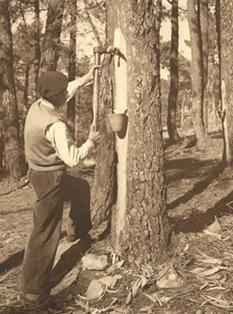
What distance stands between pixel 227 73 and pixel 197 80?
540 cm

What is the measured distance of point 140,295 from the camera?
16.7 feet

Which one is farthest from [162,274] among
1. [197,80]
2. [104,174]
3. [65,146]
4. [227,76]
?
[197,80]

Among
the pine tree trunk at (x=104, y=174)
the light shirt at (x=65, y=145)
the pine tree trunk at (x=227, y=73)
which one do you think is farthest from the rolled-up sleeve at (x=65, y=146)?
the pine tree trunk at (x=227, y=73)

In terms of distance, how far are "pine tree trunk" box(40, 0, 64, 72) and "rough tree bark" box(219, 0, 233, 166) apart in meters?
3.96

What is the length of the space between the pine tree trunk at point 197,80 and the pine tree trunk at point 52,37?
5.09m

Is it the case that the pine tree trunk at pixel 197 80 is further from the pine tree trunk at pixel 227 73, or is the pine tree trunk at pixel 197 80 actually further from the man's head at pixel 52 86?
the man's head at pixel 52 86

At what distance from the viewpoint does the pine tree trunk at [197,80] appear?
1617 cm

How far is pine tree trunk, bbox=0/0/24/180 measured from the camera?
12625 mm

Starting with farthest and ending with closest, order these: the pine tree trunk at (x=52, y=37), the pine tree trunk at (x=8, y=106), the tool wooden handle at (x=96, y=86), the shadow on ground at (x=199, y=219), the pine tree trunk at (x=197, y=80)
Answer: the pine tree trunk at (x=197, y=80), the pine tree trunk at (x=52, y=37), the pine tree trunk at (x=8, y=106), the shadow on ground at (x=199, y=219), the tool wooden handle at (x=96, y=86)

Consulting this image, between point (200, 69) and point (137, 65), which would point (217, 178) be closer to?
point (137, 65)

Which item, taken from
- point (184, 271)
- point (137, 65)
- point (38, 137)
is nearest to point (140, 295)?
point (184, 271)

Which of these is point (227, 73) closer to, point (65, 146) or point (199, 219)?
point (199, 219)

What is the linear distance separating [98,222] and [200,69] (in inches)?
433

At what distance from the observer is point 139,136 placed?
5.37m
